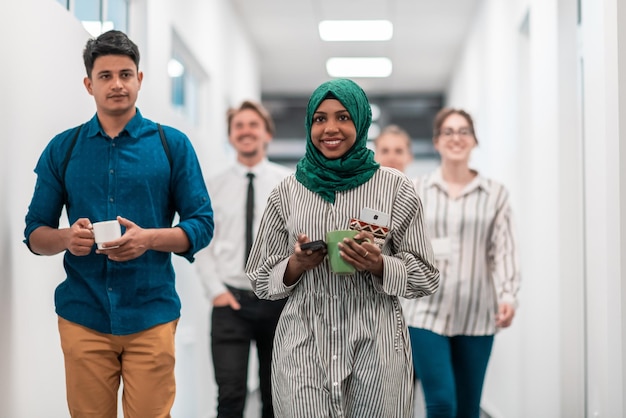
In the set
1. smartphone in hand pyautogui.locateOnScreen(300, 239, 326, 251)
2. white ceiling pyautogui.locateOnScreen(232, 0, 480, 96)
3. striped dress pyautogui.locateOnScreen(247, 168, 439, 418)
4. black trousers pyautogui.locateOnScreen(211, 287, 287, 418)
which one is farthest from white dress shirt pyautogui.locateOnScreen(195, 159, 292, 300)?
white ceiling pyautogui.locateOnScreen(232, 0, 480, 96)

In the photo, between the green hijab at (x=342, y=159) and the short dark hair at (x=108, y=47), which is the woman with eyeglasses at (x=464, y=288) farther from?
the short dark hair at (x=108, y=47)

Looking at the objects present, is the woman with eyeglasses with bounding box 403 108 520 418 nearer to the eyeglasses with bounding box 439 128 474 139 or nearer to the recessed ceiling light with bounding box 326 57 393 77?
the eyeglasses with bounding box 439 128 474 139

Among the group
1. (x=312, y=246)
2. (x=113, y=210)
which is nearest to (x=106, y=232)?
(x=113, y=210)

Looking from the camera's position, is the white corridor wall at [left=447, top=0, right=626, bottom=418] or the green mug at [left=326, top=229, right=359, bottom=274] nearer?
the green mug at [left=326, top=229, right=359, bottom=274]

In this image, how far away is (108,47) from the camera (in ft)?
7.67

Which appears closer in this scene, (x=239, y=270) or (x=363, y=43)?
(x=239, y=270)

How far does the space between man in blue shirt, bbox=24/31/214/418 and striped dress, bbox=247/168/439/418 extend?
325mm

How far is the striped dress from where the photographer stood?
2.12 meters

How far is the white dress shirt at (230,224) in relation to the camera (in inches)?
154

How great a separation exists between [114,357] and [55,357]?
0.66 meters

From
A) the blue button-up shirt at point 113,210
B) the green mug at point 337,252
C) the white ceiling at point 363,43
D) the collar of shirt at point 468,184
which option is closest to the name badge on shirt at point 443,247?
the collar of shirt at point 468,184

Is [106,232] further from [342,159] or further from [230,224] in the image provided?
[230,224]

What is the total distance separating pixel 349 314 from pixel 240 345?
1.67 meters

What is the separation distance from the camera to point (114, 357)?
232 centimetres
